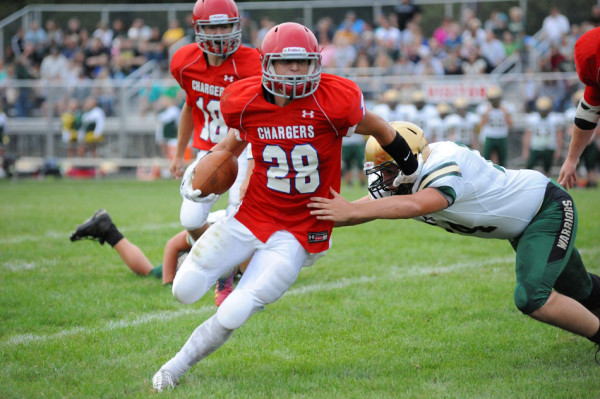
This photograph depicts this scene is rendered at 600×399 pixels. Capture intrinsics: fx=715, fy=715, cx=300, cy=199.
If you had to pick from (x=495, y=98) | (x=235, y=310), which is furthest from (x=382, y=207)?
(x=495, y=98)

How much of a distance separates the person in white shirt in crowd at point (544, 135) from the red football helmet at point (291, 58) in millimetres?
10771

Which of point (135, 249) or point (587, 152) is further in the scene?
point (587, 152)

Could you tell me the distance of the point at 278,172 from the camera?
3566 millimetres

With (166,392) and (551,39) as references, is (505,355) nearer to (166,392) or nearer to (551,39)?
(166,392)

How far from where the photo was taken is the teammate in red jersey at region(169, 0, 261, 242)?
509 cm

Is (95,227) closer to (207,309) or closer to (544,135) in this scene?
(207,309)

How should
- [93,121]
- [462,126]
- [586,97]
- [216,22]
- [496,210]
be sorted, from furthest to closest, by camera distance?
1. [93,121]
2. [462,126]
3. [216,22]
4. [586,97]
5. [496,210]

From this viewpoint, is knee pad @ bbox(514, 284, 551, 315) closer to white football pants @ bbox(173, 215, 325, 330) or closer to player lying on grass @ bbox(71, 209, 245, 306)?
white football pants @ bbox(173, 215, 325, 330)

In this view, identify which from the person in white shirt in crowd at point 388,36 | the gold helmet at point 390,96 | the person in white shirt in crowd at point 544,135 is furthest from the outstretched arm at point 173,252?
the person in white shirt in crowd at point 388,36

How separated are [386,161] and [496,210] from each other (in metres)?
0.67

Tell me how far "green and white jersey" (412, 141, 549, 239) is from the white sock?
1235 millimetres

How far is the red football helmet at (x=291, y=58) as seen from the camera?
3.36 metres

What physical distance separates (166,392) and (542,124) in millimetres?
11690

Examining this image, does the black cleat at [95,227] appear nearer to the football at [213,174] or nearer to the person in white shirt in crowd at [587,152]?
the football at [213,174]
